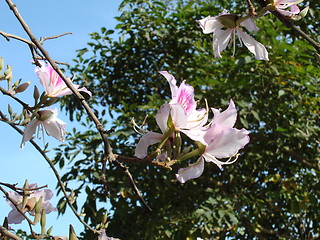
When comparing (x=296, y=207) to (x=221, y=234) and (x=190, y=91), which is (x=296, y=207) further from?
(x=190, y=91)

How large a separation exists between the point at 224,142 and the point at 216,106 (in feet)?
7.29

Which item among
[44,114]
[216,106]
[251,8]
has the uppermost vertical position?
[216,106]

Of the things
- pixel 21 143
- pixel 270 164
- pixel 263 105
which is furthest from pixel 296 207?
pixel 21 143

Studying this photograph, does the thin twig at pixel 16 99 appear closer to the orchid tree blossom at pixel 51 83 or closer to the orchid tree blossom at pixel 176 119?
the orchid tree blossom at pixel 51 83

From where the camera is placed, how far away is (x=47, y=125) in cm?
92

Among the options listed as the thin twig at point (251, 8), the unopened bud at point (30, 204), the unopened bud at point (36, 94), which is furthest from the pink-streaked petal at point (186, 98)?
the unopened bud at point (30, 204)

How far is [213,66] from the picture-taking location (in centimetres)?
281

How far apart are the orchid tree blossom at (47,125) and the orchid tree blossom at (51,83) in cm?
4

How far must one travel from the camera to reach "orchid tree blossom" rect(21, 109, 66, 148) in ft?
2.94

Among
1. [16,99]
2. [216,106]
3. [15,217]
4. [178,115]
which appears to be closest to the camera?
[178,115]

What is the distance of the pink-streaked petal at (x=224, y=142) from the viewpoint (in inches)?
26.5

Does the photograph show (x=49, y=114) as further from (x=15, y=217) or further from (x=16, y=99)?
(x=15, y=217)

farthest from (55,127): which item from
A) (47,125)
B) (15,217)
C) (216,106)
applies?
(216,106)

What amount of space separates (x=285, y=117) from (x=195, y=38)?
3.00 ft
